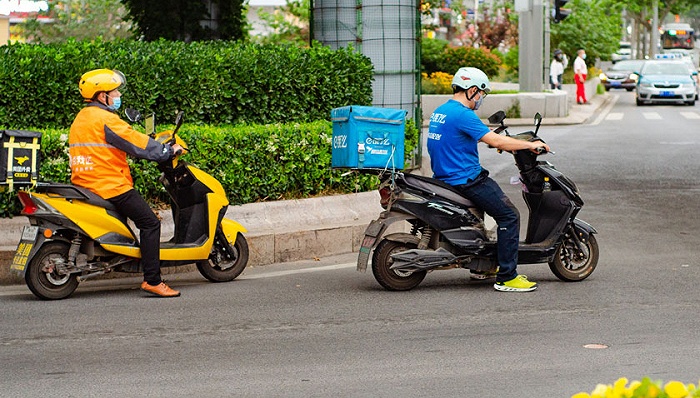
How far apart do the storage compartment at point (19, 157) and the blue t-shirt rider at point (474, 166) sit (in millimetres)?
2852

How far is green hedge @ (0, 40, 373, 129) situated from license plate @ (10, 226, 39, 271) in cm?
208

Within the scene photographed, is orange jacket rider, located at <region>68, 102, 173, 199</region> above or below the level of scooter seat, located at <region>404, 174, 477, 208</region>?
above

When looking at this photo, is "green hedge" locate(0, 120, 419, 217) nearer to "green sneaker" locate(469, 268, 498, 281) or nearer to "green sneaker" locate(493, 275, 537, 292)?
"green sneaker" locate(469, 268, 498, 281)

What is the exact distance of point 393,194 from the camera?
9.02 metres

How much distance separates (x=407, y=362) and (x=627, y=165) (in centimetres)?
1311

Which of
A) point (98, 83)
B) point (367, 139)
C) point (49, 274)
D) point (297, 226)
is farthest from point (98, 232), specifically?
point (297, 226)

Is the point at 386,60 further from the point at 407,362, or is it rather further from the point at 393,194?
the point at 407,362

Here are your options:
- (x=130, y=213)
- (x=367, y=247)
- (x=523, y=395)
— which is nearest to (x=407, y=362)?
(x=523, y=395)

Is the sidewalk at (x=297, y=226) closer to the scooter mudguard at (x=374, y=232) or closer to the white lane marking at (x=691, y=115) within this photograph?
the scooter mudguard at (x=374, y=232)

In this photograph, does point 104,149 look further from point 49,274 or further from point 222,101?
point 222,101

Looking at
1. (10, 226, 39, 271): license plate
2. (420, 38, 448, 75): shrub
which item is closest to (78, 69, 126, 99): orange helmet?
(10, 226, 39, 271): license plate

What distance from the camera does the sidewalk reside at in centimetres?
1047

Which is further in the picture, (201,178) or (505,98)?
(505,98)

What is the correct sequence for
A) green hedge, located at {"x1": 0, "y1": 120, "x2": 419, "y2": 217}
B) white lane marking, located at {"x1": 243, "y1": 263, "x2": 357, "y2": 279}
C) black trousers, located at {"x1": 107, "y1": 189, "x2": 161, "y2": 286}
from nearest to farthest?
black trousers, located at {"x1": 107, "y1": 189, "x2": 161, "y2": 286} → white lane marking, located at {"x1": 243, "y1": 263, "x2": 357, "y2": 279} → green hedge, located at {"x1": 0, "y1": 120, "x2": 419, "y2": 217}
